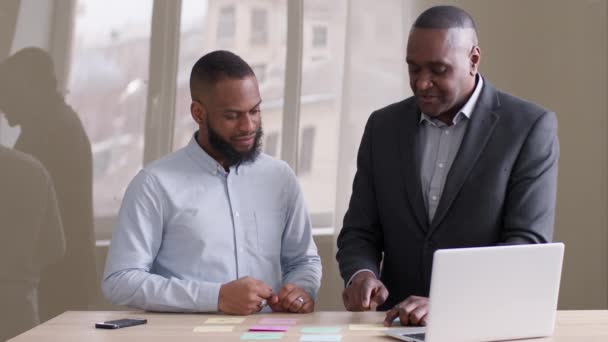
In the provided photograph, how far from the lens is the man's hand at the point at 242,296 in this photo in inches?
105

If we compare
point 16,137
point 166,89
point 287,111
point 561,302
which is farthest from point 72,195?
point 561,302

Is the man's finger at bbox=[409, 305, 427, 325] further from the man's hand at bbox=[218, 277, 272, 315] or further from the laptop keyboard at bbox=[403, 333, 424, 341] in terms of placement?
the man's hand at bbox=[218, 277, 272, 315]

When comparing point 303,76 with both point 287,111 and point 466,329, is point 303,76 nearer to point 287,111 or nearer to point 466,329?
point 287,111

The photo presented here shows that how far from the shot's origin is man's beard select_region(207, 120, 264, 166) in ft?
9.57

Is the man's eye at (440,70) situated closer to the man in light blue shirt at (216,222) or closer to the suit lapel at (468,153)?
the suit lapel at (468,153)

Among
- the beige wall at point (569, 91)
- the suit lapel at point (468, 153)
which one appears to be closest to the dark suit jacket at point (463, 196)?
the suit lapel at point (468, 153)

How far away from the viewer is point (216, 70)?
9.77 feet

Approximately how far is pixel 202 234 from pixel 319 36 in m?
1.84

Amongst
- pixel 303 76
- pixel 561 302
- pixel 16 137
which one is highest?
pixel 303 76

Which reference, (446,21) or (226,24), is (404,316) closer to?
(446,21)

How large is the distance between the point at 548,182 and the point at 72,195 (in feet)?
7.40

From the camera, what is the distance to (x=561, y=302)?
463 cm

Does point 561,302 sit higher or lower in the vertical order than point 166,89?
lower

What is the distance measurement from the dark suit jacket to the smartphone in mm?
694
